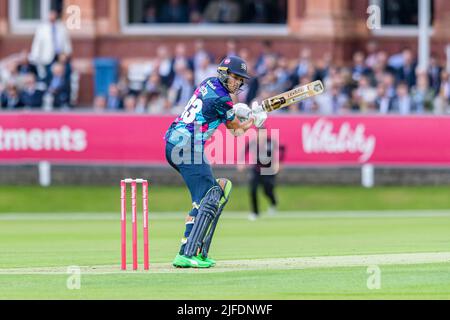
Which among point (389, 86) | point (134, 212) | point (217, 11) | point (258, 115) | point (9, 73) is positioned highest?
point (217, 11)

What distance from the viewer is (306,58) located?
1302 inches

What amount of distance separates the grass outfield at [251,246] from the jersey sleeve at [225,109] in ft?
5.71

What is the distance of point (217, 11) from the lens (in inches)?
1467

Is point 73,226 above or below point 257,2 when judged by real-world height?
below

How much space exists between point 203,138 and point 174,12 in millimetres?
21944

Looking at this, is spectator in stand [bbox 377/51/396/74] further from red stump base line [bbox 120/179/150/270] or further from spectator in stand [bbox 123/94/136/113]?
red stump base line [bbox 120/179/150/270]

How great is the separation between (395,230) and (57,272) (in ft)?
30.6

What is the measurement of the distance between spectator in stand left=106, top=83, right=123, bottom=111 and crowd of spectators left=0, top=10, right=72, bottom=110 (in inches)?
38.6

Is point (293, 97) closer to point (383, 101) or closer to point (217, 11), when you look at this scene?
point (383, 101)

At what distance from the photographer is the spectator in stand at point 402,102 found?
103 ft

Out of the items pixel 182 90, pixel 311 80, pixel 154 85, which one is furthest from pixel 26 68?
pixel 311 80
